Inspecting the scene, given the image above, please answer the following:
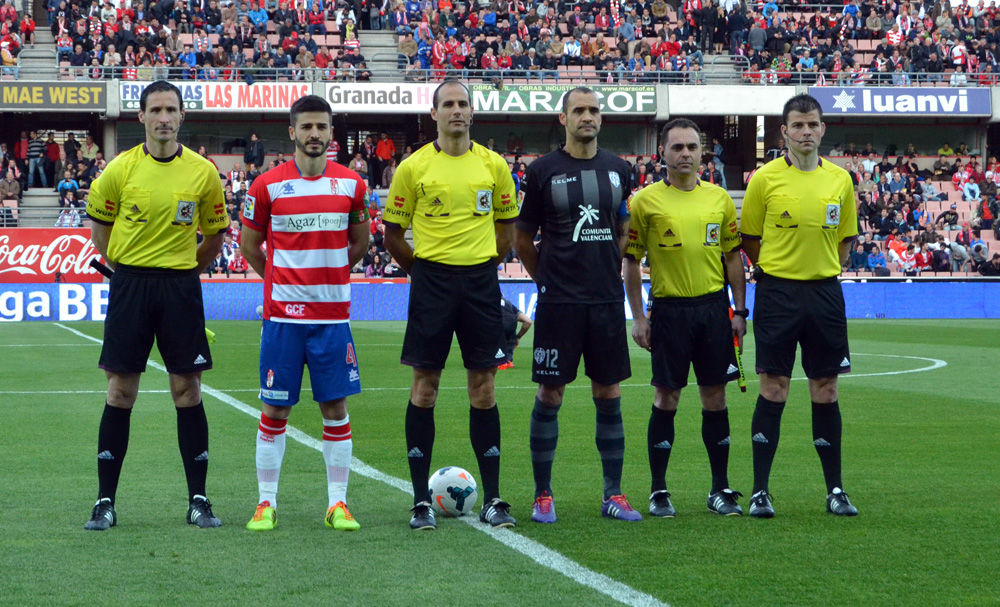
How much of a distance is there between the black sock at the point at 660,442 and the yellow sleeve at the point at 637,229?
894 mm

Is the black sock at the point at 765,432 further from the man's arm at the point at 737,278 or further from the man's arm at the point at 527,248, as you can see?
the man's arm at the point at 527,248

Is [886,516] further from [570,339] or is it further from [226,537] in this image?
[226,537]

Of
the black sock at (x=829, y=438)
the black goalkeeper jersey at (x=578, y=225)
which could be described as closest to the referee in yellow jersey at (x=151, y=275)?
the black goalkeeper jersey at (x=578, y=225)

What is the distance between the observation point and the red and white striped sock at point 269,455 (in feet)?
19.3

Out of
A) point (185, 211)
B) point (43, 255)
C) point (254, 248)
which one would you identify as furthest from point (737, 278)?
point (43, 255)

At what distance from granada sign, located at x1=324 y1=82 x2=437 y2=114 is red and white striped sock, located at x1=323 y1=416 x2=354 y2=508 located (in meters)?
30.9

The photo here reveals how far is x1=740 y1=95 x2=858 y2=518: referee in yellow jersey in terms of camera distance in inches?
247

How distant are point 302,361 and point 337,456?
0.52 metres

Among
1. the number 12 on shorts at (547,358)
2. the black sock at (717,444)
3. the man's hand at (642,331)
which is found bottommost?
the black sock at (717,444)

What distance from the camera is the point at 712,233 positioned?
6367 mm

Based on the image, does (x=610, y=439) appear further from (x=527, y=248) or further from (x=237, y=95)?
(x=237, y=95)

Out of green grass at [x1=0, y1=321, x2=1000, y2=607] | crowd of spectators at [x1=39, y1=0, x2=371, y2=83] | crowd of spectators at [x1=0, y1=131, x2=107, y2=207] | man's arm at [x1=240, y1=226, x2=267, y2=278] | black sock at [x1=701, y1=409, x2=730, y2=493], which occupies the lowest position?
green grass at [x1=0, y1=321, x2=1000, y2=607]

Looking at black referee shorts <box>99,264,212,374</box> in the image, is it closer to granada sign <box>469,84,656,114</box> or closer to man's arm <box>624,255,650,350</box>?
man's arm <box>624,255,650,350</box>

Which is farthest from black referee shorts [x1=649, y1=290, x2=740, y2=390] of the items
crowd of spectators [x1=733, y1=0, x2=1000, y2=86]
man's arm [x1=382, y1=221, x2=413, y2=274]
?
crowd of spectators [x1=733, y1=0, x2=1000, y2=86]
